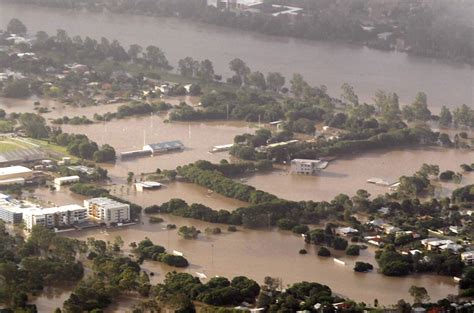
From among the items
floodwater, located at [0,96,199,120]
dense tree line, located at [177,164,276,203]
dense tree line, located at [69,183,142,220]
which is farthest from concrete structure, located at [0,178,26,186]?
floodwater, located at [0,96,199,120]

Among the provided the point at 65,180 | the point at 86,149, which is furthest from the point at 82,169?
the point at 86,149

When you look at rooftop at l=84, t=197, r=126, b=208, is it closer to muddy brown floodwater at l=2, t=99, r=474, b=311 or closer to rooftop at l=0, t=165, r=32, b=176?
muddy brown floodwater at l=2, t=99, r=474, b=311

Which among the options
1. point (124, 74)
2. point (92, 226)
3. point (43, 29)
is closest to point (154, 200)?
point (92, 226)

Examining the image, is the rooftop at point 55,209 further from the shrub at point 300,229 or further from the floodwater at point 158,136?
the shrub at point 300,229

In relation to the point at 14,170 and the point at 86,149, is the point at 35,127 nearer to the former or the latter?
the point at 86,149

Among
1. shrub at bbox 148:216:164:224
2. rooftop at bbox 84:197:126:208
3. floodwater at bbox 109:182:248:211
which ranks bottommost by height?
shrub at bbox 148:216:164:224

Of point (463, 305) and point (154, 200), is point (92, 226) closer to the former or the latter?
point (154, 200)
